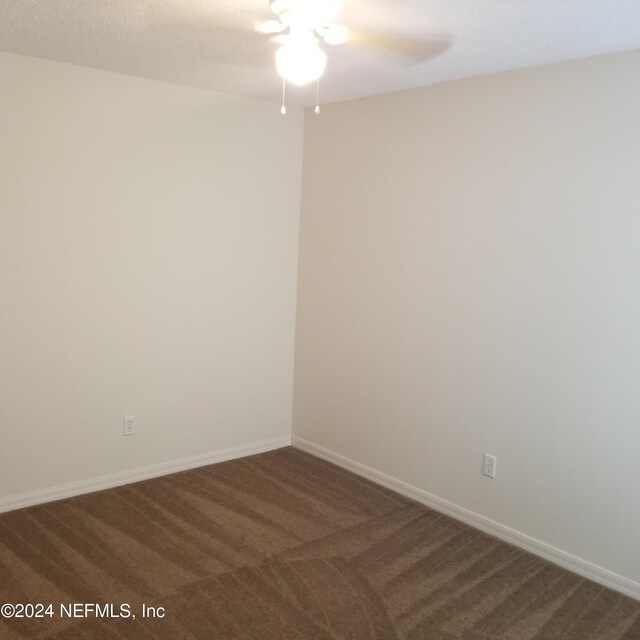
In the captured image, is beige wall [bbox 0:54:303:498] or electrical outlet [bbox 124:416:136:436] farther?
electrical outlet [bbox 124:416:136:436]

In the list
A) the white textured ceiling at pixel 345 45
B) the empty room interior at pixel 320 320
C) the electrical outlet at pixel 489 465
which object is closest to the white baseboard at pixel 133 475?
the empty room interior at pixel 320 320

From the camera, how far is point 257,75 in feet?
11.0

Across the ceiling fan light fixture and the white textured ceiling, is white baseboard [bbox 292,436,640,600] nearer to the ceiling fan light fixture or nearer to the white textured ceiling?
the white textured ceiling

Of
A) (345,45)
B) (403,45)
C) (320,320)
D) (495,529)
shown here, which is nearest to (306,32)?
(345,45)

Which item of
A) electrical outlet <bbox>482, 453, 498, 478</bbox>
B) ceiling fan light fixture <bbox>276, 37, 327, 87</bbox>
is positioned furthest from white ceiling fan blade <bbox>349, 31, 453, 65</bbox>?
electrical outlet <bbox>482, 453, 498, 478</bbox>

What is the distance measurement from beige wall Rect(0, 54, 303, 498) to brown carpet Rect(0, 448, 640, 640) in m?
0.46

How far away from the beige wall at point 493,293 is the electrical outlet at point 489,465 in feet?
0.12

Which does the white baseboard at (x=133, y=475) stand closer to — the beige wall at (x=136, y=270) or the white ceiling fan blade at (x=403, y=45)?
the beige wall at (x=136, y=270)

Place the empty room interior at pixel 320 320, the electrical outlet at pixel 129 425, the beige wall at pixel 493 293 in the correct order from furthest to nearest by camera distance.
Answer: the electrical outlet at pixel 129 425, the beige wall at pixel 493 293, the empty room interior at pixel 320 320

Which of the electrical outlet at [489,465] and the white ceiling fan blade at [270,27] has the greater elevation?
the white ceiling fan blade at [270,27]

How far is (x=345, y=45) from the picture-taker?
8.96ft

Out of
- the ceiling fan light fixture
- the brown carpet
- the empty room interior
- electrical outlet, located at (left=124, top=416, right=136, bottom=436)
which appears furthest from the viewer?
electrical outlet, located at (left=124, top=416, right=136, bottom=436)

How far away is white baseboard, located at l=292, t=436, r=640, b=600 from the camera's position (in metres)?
2.81

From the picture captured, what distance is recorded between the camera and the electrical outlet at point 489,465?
3.26 metres
